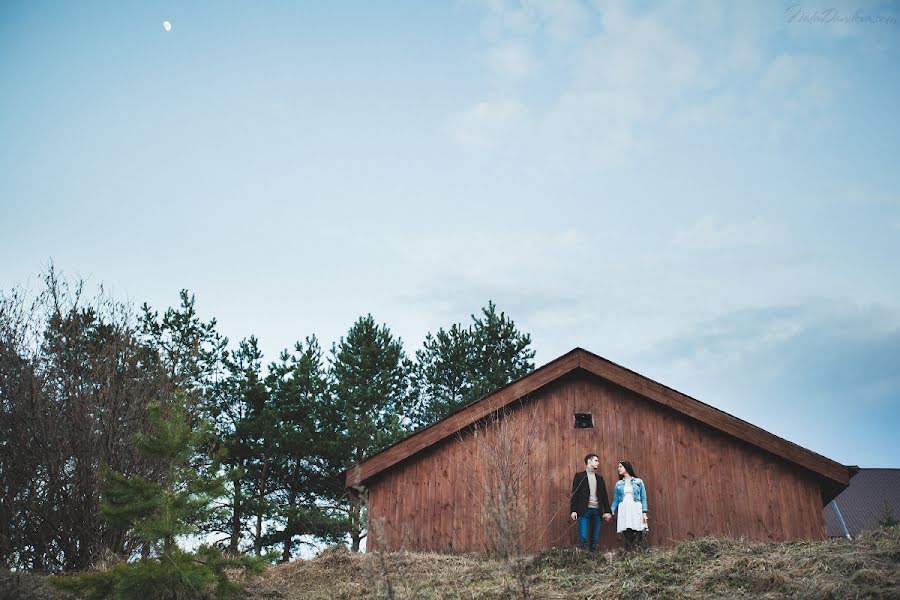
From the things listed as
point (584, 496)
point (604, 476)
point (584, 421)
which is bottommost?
point (584, 496)

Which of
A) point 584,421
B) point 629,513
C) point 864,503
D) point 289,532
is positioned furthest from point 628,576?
point 864,503

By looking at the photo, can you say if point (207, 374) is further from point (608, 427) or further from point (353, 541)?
point (608, 427)

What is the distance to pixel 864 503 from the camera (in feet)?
84.5

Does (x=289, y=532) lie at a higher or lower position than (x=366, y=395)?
lower

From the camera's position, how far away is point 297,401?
72.5ft

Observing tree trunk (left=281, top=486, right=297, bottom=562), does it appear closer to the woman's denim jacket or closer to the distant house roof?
the woman's denim jacket

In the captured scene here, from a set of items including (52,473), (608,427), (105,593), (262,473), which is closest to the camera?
(105,593)

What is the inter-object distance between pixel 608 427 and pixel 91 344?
11429 millimetres

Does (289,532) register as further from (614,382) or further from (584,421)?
(614,382)

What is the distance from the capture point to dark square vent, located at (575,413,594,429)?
1247 centimetres

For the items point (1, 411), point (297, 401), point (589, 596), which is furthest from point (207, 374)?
point (589, 596)

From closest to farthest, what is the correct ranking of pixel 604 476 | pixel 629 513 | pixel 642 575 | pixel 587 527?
pixel 642 575
pixel 629 513
pixel 587 527
pixel 604 476

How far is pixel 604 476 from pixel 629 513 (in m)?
2.07

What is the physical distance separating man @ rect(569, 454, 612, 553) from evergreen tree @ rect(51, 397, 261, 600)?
5356 millimetres
